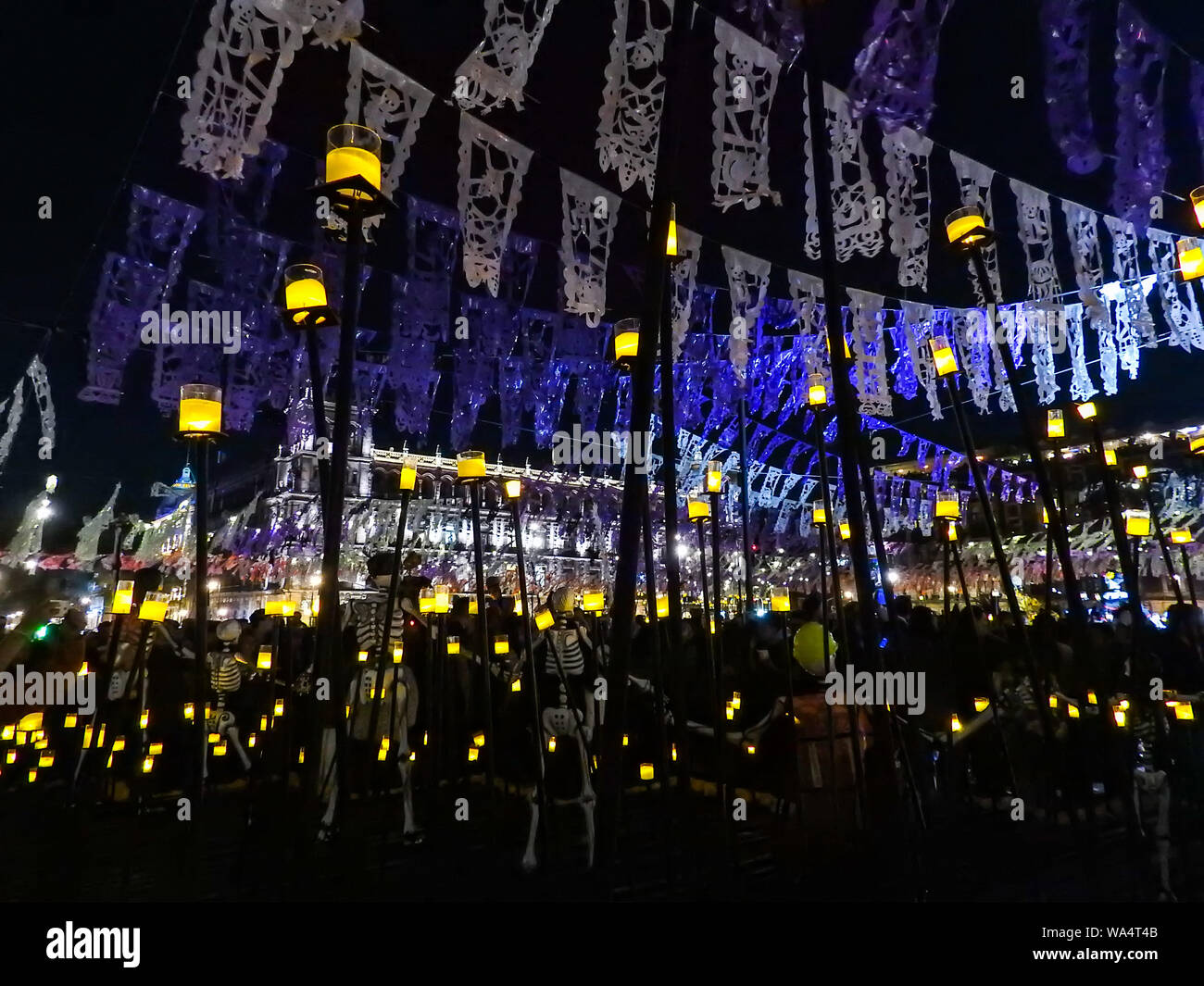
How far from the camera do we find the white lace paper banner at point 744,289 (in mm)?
6164

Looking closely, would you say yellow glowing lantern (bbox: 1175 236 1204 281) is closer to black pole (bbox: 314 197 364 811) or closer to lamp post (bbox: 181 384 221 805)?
black pole (bbox: 314 197 364 811)

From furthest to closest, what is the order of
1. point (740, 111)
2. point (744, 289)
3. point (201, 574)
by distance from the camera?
point (744, 289)
point (740, 111)
point (201, 574)

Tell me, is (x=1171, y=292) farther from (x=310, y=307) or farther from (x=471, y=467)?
(x=310, y=307)

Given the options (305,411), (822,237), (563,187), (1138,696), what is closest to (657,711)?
(822,237)

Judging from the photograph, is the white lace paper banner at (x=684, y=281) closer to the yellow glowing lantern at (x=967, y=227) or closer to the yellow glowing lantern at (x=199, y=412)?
the yellow glowing lantern at (x=967, y=227)

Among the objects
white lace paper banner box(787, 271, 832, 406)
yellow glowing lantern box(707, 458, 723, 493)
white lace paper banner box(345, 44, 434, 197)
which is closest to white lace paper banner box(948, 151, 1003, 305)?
white lace paper banner box(787, 271, 832, 406)

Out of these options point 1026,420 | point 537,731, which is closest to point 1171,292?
point 1026,420

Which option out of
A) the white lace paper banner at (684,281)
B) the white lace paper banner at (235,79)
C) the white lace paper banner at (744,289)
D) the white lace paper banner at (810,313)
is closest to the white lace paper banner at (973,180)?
the white lace paper banner at (810,313)

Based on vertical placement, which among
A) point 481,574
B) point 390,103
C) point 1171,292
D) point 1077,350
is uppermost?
point 390,103

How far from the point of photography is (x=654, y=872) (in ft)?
13.6

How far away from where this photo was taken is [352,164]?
108 inches

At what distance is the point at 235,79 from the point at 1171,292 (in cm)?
765

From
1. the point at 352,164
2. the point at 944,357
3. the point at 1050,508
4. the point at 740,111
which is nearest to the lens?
the point at 352,164

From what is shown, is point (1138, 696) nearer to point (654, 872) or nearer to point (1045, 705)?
point (1045, 705)
